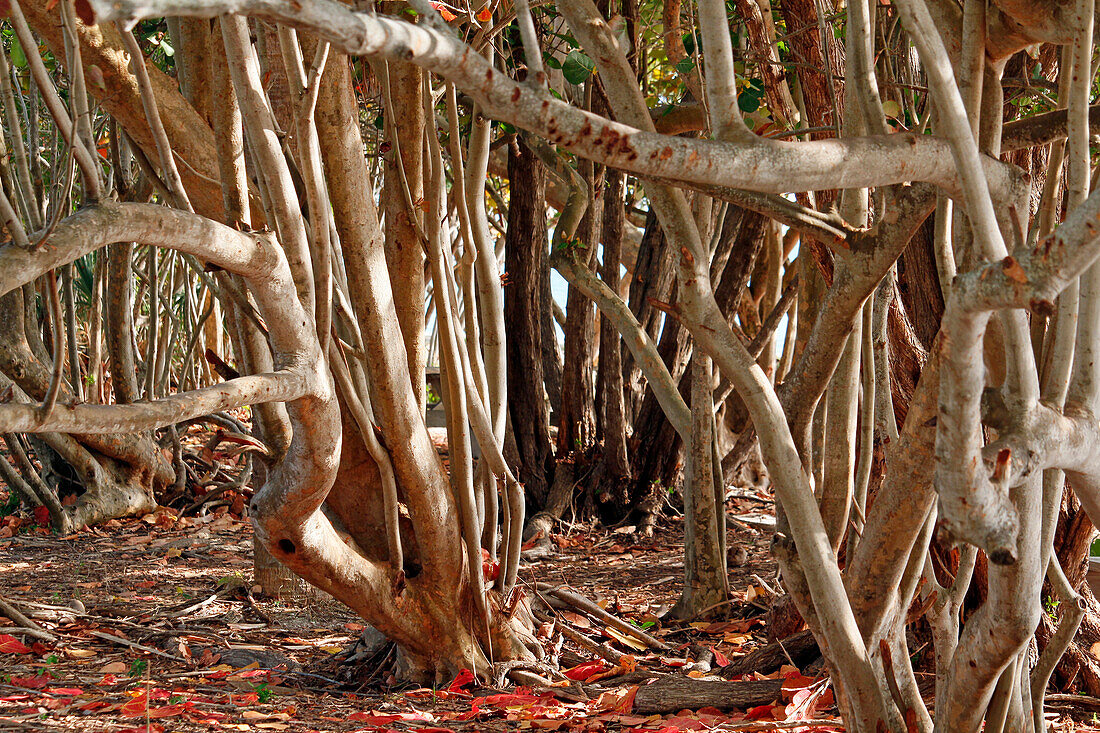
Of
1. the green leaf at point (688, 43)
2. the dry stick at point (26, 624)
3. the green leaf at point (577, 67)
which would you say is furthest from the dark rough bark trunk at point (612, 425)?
the dry stick at point (26, 624)

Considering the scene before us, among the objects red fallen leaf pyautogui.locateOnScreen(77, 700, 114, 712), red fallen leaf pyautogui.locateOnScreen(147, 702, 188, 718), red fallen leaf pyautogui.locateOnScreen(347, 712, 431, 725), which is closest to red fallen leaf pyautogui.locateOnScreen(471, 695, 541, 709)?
red fallen leaf pyautogui.locateOnScreen(347, 712, 431, 725)

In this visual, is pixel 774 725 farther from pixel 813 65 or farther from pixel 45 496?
pixel 45 496

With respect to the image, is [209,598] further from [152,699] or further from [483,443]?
[483,443]

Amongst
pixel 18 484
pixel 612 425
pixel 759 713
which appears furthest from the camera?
pixel 612 425

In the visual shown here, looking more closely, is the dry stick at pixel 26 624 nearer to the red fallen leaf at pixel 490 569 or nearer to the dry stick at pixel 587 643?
the red fallen leaf at pixel 490 569

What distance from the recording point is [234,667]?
10.00 ft

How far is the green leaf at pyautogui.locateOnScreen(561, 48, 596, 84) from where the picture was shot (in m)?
3.05

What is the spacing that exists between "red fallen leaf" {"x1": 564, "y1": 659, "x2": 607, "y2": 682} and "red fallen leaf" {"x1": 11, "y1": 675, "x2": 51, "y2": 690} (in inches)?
64.1

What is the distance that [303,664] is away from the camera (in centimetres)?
315

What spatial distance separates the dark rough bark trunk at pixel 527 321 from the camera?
18.2 ft

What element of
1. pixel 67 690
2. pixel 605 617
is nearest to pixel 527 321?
pixel 605 617

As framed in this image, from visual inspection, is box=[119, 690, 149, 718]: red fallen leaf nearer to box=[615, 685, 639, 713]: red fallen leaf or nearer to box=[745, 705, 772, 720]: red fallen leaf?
box=[615, 685, 639, 713]: red fallen leaf

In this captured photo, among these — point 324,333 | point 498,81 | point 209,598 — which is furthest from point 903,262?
point 209,598

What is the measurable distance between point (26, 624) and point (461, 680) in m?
1.61
